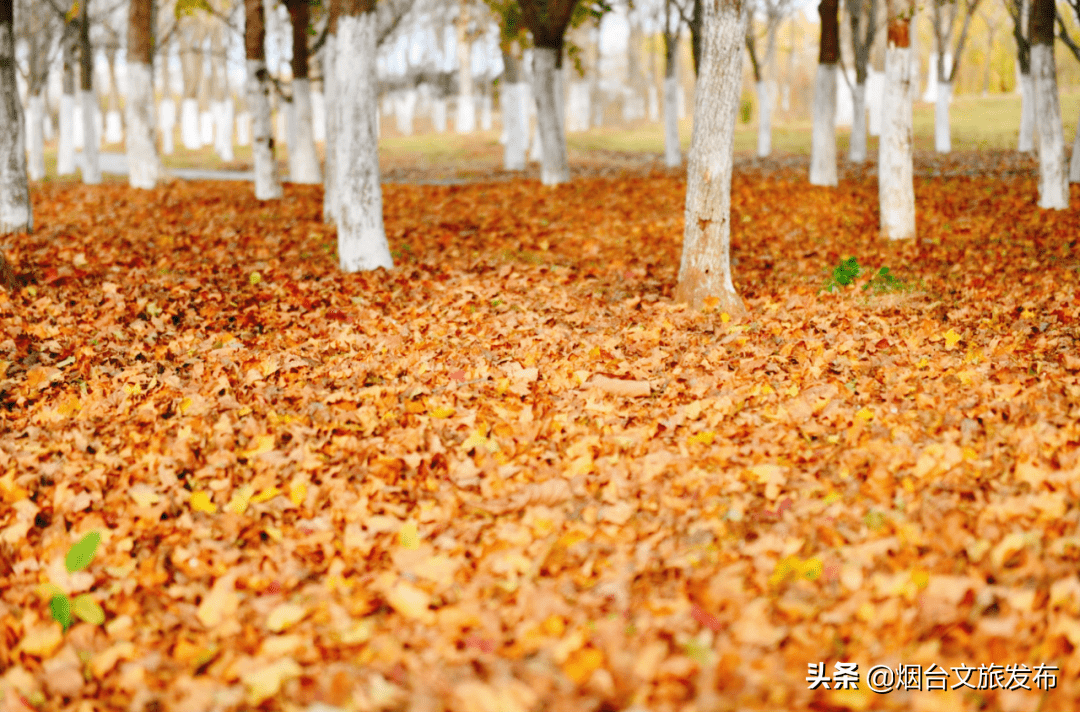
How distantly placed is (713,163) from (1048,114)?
6.84 meters

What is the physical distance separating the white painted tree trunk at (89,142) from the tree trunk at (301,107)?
200 inches

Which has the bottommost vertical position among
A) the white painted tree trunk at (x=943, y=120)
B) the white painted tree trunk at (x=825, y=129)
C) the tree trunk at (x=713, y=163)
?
the tree trunk at (x=713, y=163)

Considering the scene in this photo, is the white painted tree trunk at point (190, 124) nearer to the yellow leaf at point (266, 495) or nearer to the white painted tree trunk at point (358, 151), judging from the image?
the white painted tree trunk at point (358, 151)

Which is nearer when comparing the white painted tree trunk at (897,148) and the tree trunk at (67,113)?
the white painted tree trunk at (897,148)

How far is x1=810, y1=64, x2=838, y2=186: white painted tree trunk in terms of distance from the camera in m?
14.6

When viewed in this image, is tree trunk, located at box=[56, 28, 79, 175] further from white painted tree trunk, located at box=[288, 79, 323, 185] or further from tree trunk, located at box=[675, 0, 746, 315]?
tree trunk, located at box=[675, 0, 746, 315]

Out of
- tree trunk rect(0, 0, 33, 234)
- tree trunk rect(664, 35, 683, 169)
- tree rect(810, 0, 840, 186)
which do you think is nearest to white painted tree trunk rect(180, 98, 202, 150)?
tree trunk rect(664, 35, 683, 169)

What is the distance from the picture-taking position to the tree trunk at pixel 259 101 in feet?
45.0

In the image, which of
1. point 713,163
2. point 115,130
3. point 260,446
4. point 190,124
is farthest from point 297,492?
point 115,130

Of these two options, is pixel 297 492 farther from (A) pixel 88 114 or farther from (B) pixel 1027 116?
(B) pixel 1027 116

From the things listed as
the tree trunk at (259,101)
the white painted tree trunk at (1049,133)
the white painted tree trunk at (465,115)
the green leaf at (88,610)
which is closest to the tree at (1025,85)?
the white painted tree trunk at (1049,133)

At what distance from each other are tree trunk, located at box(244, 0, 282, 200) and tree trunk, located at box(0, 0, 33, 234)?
13.6ft

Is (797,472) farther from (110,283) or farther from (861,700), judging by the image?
A: (110,283)

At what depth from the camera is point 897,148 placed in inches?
376
